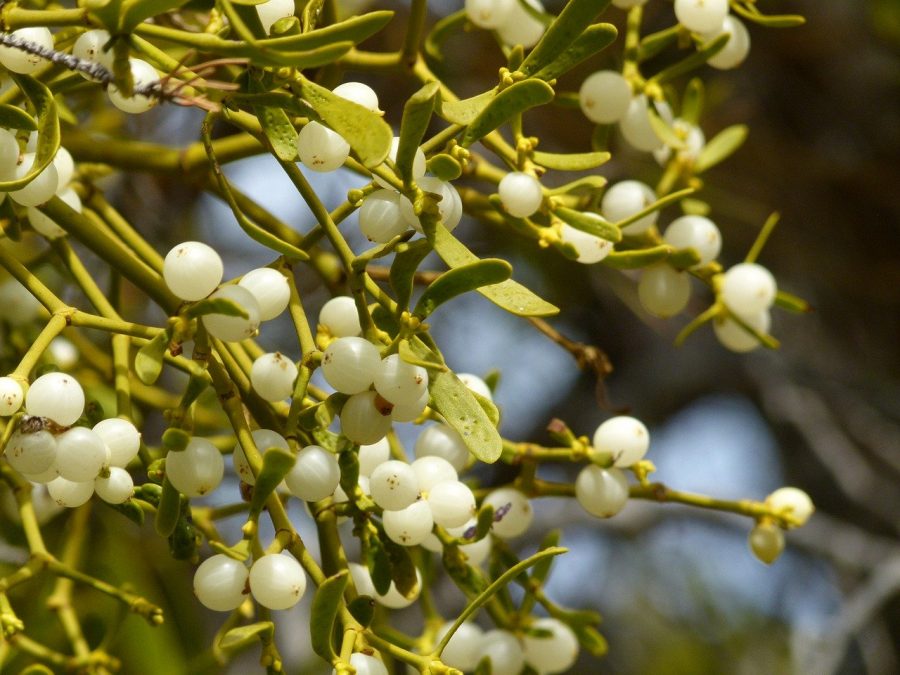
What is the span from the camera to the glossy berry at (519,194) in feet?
1.83

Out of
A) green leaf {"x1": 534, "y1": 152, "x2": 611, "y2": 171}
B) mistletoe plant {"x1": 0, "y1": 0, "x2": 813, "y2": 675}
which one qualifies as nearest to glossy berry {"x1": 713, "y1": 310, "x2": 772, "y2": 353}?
mistletoe plant {"x1": 0, "y1": 0, "x2": 813, "y2": 675}

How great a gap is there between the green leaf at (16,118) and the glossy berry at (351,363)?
15cm

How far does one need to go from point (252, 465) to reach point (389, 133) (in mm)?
144

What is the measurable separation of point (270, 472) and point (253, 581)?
0.29 feet

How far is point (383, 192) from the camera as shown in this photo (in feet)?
1.53

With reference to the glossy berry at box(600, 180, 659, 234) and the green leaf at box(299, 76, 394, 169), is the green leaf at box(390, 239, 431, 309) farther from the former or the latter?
the glossy berry at box(600, 180, 659, 234)

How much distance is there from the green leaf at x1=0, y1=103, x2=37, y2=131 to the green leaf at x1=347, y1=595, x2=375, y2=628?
9.5 inches

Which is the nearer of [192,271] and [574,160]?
[192,271]

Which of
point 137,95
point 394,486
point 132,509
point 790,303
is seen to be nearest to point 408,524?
point 394,486

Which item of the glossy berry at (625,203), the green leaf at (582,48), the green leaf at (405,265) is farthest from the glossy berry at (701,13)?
the green leaf at (405,265)

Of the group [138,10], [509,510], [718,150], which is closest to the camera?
[138,10]

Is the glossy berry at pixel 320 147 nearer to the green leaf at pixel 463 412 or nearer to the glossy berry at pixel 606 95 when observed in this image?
the green leaf at pixel 463 412

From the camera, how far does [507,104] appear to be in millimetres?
441

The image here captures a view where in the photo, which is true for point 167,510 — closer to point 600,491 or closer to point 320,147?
point 320,147
